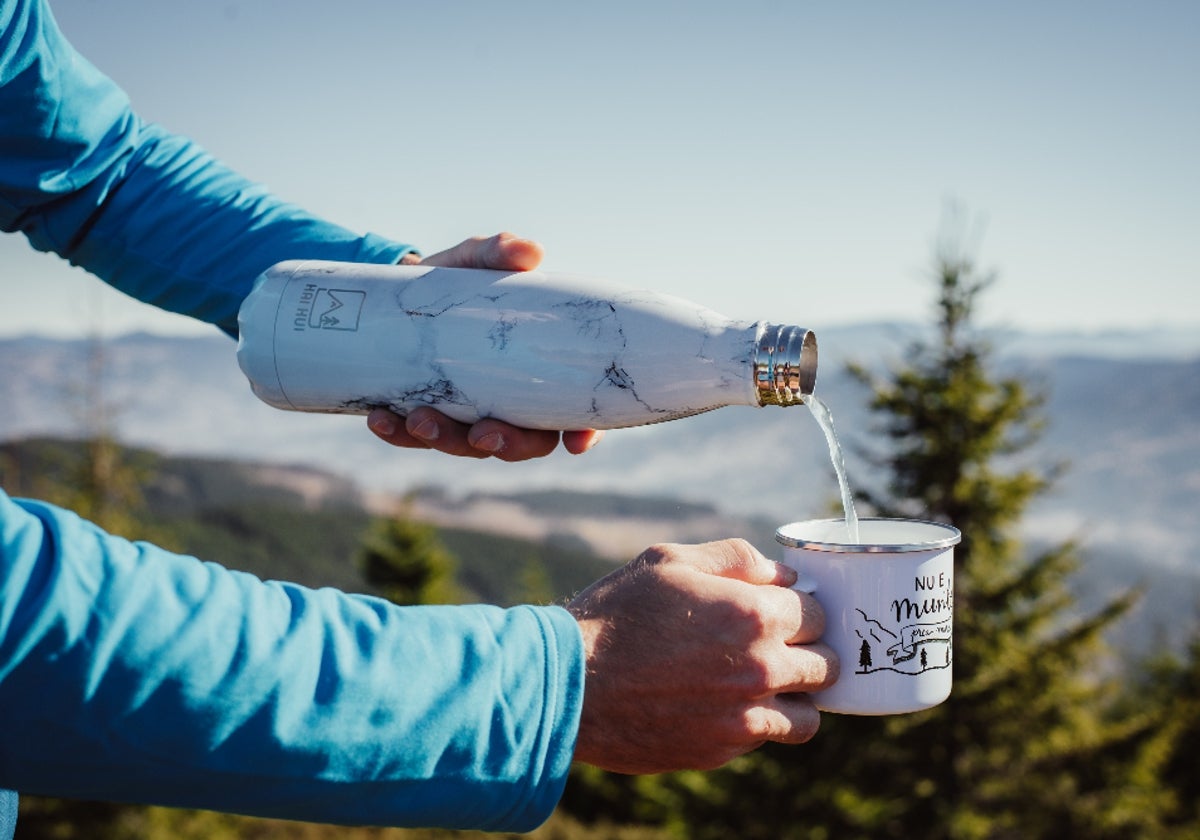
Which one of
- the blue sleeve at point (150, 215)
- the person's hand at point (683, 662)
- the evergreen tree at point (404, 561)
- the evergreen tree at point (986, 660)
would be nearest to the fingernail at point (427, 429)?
the blue sleeve at point (150, 215)

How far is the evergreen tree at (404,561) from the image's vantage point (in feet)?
87.1

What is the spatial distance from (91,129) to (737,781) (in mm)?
13928

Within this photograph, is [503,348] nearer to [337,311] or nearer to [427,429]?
[427,429]

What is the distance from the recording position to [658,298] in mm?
2002

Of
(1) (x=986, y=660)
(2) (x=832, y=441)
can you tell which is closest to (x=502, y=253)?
(2) (x=832, y=441)

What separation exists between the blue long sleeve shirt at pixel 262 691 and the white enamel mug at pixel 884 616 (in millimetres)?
538

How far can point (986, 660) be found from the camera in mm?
13047

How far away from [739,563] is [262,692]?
0.81 m

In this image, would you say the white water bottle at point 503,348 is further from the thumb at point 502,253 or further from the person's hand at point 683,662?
the person's hand at point 683,662

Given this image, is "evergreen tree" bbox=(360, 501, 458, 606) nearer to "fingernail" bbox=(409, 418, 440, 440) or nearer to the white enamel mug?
"fingernail" bbox=(409, 418, 440, 440)

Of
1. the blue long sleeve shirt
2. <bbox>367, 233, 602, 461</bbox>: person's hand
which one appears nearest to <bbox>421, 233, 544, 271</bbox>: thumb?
<bbox>367, 233, 602, 461</bbox>: person's hand

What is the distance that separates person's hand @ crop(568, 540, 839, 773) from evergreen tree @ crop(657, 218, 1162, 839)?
11921 millimetres

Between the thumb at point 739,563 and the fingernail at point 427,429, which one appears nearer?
the thumb at point 739,563

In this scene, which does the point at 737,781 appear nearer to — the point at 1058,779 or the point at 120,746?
the point at 1058,779
